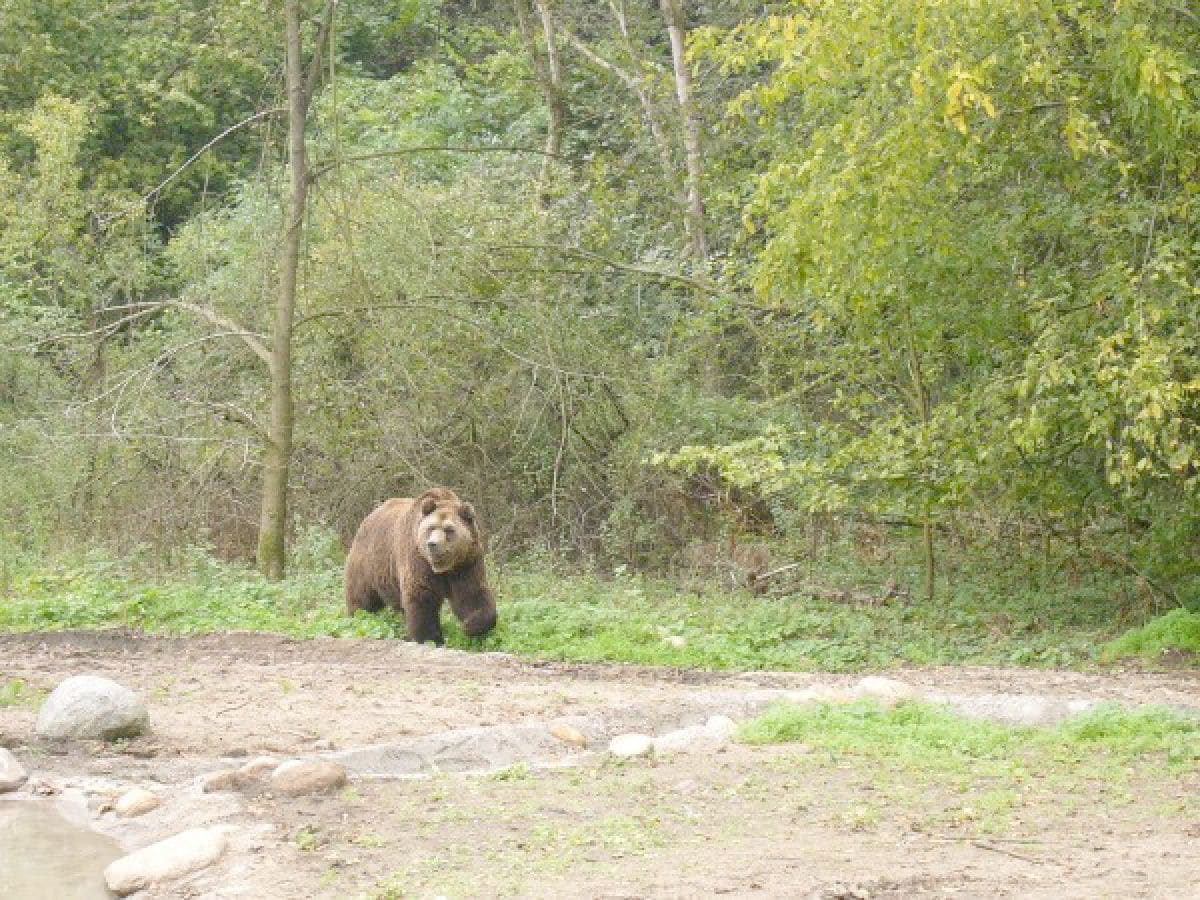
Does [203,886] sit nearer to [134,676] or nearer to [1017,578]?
[134,676]

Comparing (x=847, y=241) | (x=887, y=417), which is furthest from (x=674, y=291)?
(x=847, y=241)

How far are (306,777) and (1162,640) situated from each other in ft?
24.8

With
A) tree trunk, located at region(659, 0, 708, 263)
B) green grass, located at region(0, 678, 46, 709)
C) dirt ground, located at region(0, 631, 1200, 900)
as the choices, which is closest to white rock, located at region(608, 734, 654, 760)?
dirt ground, located at region(0, 631, 1200, 900)

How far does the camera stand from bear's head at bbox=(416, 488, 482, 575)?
13.1 m

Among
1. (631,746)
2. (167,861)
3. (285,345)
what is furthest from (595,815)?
(285,345)

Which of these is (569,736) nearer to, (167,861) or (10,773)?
(167,861)

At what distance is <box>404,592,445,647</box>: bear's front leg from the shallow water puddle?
18.0 feet

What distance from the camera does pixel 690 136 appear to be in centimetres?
2020

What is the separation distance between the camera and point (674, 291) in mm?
20141

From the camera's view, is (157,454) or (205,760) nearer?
(205,760)

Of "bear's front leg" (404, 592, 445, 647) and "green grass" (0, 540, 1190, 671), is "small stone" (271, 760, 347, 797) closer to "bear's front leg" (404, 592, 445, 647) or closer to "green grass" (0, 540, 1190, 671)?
"green grass" (0, 540, 1190, 671)

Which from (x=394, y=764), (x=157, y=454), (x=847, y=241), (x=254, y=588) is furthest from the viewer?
(x=157, y=454)

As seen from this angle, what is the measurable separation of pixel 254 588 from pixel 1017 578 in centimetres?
726

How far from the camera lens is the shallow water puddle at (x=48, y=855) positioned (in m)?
7.36
